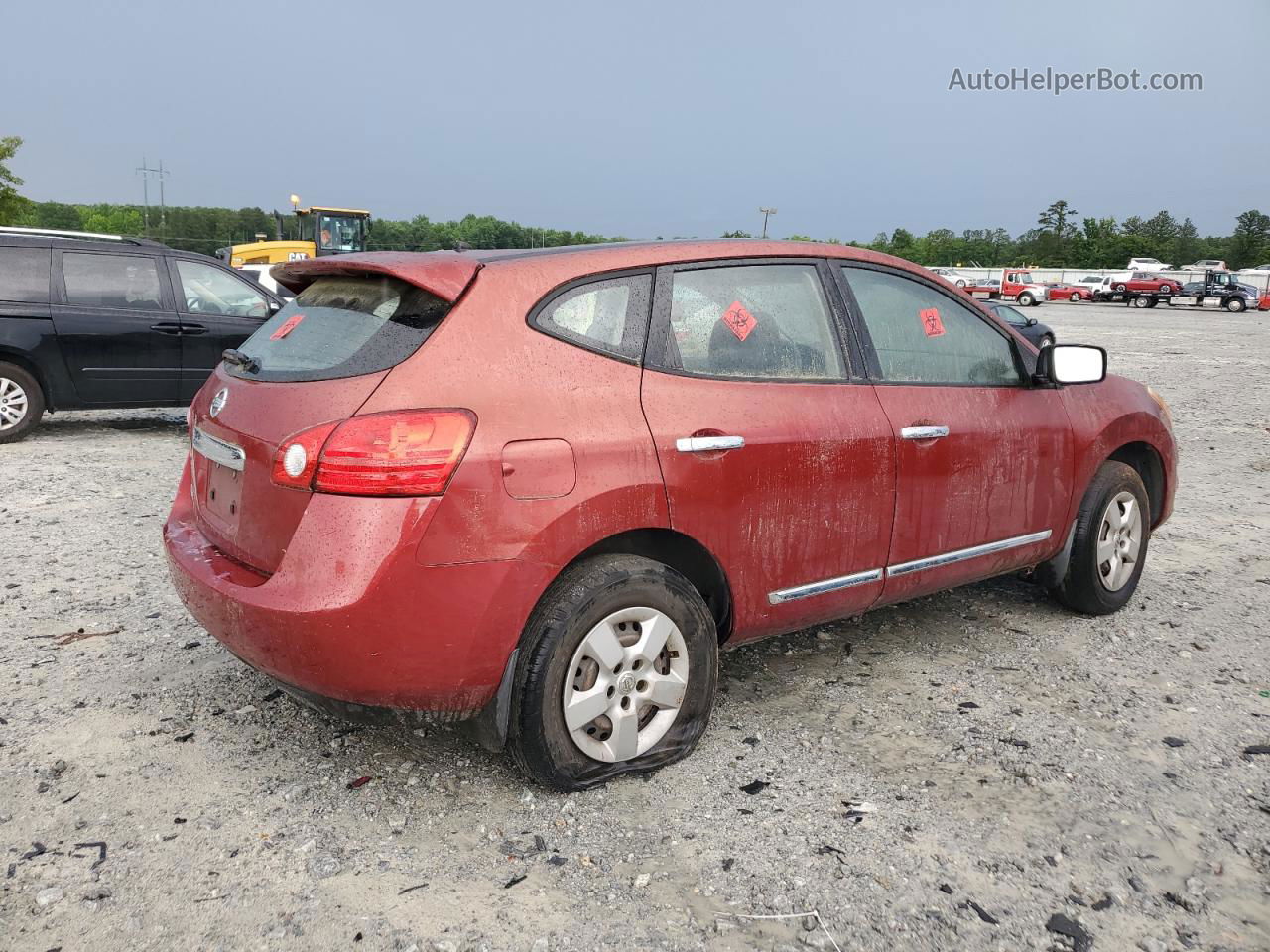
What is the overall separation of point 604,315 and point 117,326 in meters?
7.58

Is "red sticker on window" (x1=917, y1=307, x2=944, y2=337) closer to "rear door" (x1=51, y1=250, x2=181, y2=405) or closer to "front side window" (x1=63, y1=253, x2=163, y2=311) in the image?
"rear door" (x1=51, y1=250, x2=181, y2=405)

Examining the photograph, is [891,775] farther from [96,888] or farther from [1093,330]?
[1093,330]

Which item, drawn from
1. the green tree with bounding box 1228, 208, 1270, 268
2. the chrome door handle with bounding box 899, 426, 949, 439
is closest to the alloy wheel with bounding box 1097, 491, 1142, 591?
the chrome door handle with bounding box 899, 426, 949, 439

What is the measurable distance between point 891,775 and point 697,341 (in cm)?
152

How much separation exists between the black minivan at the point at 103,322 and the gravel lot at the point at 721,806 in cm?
487

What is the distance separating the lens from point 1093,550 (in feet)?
15.2

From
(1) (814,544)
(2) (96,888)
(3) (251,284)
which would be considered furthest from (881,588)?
(3) (251,284)

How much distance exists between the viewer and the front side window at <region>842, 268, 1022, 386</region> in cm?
384

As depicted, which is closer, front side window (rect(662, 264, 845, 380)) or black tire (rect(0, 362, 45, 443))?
front side window (rect(662, 264, 845, 380))

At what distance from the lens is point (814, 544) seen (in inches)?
138

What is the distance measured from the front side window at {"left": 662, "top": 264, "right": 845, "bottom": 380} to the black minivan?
23.9 feet

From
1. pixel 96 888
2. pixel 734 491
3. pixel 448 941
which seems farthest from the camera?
pixel 734 491

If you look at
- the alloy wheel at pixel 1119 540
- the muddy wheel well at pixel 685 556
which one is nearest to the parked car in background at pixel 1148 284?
the alloy wheel at pixel 1119 540

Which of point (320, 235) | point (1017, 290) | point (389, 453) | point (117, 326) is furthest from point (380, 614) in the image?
point (1017, 290)
